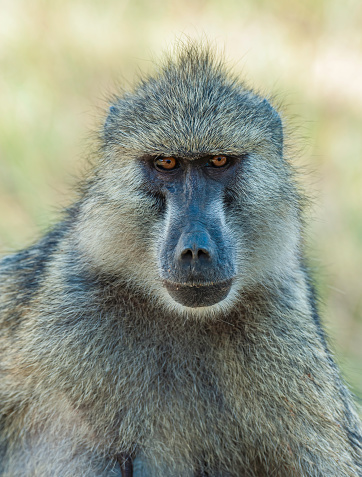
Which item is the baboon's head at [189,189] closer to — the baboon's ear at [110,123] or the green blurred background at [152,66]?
the baboon's ear at [110,123]

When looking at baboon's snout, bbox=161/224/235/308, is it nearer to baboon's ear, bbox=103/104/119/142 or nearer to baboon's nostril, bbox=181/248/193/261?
baboon's nostril, bbox=181/248/193/261

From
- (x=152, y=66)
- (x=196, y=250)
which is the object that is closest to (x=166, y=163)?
(x=196, y=250)

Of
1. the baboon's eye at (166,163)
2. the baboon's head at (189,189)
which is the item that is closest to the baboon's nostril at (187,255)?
the baboon's head at (189,189)

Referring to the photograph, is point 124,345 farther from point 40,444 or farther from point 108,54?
point 108,54

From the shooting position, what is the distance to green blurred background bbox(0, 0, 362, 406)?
20.3ft

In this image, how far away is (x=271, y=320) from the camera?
3.36m

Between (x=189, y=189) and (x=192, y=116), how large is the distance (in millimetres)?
336

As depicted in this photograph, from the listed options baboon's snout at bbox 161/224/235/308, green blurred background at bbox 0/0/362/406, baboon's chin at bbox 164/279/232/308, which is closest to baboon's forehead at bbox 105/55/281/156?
baboon's snout at bbox 161/224/235/308

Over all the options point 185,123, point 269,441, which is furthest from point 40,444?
point 185,123

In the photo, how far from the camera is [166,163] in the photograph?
10.8ft

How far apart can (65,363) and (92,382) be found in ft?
0.46

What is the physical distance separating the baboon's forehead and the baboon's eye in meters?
0.05

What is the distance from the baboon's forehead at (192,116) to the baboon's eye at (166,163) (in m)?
0.05

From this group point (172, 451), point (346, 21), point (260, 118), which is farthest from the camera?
point (346, 21)
